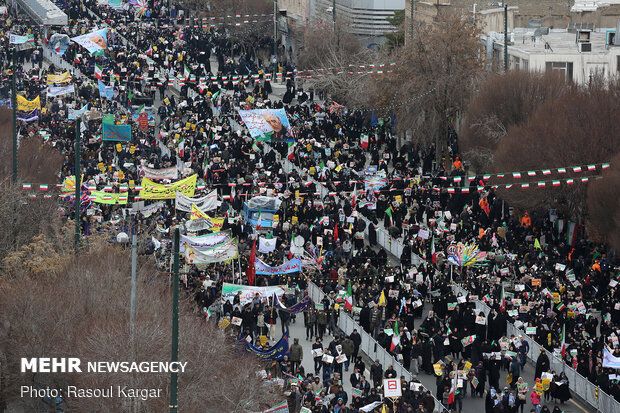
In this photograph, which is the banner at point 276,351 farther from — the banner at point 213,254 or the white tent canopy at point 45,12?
the white tent canopy at point 45,12

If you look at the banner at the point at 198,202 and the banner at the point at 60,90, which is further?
the banner at the point at 60,90

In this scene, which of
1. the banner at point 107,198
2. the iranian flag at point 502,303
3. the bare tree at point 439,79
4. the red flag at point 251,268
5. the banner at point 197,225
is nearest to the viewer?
the iranian flag at point 502,303

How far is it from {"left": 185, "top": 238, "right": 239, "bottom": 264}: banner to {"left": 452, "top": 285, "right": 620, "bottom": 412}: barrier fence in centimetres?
787

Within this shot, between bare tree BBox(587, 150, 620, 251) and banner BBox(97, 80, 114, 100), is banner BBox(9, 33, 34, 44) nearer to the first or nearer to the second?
banner BBox(97, 80, 114, 100)

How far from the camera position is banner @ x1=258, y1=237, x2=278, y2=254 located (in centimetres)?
4494

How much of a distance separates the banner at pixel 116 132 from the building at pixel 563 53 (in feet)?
47.4

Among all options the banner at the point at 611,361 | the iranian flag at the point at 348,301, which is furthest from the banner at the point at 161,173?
the banner at the point at 611,361

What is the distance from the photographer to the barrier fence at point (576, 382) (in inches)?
1374

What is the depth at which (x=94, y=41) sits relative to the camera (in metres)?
75.2

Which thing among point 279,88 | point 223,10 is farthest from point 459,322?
point 223,10

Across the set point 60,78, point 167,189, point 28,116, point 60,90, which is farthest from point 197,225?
point 60,78

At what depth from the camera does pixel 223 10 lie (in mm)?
91250

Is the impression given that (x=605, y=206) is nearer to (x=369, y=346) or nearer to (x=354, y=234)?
(x=354, y=234)

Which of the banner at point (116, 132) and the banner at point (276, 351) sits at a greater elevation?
the banner at point (116, 132)
